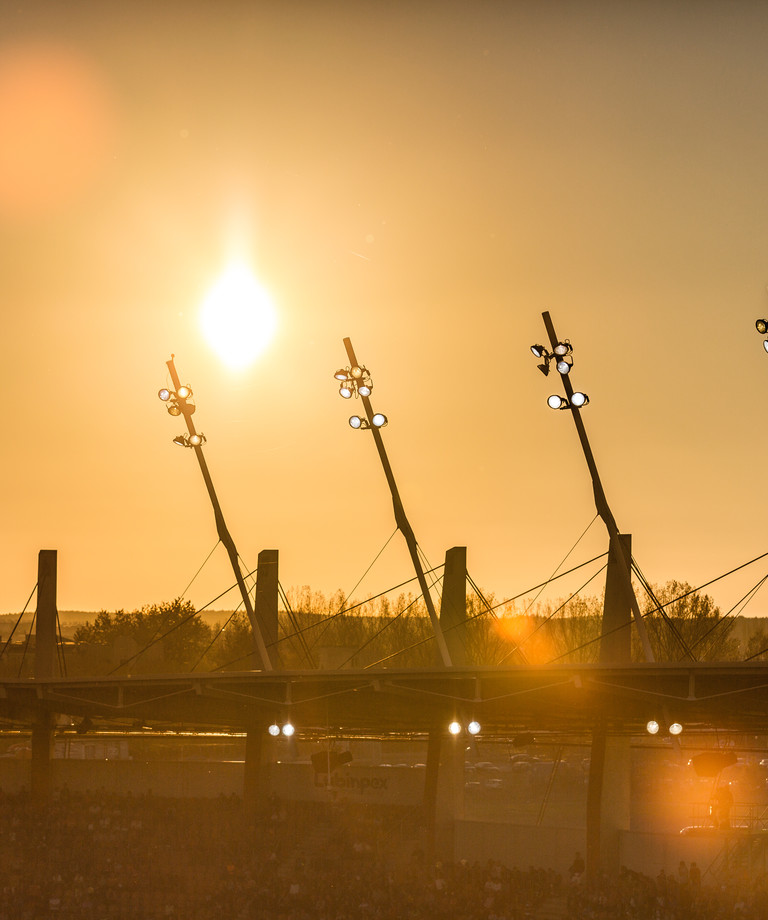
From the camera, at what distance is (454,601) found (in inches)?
1028

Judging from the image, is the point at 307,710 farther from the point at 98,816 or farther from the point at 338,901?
the point at 98,816

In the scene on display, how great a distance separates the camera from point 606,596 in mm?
22438

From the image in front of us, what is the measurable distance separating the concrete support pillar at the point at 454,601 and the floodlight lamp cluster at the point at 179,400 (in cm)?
735

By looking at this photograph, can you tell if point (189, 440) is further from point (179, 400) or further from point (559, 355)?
point (559, 355)

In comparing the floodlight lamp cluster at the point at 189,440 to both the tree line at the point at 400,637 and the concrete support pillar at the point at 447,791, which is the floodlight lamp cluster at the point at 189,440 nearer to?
the concrete support pillar at the point at 447,791

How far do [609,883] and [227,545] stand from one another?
453 inches

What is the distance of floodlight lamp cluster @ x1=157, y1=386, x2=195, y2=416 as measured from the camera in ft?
90.7

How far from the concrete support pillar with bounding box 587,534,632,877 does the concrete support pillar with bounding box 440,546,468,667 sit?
3585 millimetres

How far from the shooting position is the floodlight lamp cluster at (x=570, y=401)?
21094 millimetres

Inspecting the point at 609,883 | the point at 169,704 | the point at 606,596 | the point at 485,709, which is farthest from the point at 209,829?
the point at 606,596

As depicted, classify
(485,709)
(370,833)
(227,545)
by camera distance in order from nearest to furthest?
(485,709) → (227,545) → (370,833)

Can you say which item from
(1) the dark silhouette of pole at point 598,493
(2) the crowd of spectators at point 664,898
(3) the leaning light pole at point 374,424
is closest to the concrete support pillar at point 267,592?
→ (3) the leaning light pole at point 374,424

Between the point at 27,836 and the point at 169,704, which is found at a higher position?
the point at 169,704

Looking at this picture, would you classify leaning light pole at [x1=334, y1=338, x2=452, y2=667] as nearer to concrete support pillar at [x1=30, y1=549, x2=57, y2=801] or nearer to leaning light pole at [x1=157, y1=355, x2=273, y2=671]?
leaning light pole at [x1=157, y1=355, x2=273, y2=671]
